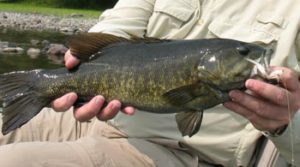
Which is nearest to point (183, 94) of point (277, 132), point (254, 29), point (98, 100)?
point (98, 100)

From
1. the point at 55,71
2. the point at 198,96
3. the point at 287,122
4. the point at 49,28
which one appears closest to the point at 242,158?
the point at 287,122

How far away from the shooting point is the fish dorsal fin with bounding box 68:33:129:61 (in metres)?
4.01

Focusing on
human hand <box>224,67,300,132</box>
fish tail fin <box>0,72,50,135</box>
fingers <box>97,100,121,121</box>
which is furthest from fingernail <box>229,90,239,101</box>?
fish tail fin <box>0,72,50,135</box>

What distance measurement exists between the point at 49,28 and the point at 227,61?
3194 centimetres

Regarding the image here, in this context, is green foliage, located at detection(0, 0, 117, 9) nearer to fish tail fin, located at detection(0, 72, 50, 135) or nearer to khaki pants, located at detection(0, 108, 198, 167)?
khaki pants, located at detection(0, 108, 198, 167)

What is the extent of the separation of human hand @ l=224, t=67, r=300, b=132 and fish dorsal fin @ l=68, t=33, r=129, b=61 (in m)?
0.84

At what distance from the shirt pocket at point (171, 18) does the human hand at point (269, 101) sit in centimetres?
122

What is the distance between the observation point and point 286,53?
4.43 m

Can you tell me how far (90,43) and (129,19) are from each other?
39.7 inches

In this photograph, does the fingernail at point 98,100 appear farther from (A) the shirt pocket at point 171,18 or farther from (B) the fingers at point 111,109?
(A) the shirt pocket at point 171,18

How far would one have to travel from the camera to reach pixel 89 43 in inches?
158

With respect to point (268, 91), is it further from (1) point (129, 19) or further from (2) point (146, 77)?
(1) point (129, 19)

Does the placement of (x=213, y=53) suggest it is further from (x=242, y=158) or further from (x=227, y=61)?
(x=242, y=158)

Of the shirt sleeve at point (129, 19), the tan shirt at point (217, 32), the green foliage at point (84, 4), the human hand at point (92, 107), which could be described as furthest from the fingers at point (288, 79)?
the green foliage at point (84, 4)
